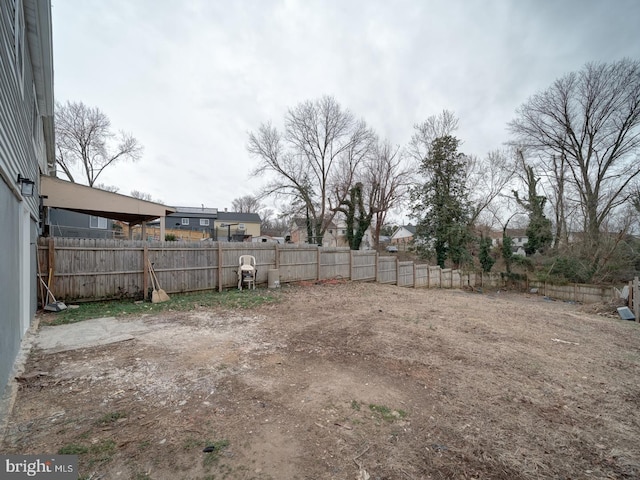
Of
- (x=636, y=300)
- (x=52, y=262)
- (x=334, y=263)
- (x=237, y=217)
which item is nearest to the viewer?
(x=52, y=262)

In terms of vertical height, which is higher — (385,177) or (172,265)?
(385,177)

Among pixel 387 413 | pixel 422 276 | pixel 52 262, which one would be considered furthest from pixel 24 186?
pixel 422 276

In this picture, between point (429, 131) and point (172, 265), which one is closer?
point (172, 265)

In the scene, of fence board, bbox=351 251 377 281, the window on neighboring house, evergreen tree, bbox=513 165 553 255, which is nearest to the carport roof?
fence board, bbox=351 251 377 281

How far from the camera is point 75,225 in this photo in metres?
15.9

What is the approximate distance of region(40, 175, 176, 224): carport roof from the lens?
8.30m

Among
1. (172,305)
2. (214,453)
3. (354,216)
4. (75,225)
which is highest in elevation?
(354,216)

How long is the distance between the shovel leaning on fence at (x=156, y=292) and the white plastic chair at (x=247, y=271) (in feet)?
7.46

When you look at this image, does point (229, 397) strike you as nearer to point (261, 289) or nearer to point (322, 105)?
point (261, 289)

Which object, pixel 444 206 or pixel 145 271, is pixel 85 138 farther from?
pixel 444 206

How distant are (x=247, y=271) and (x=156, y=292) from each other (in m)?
2.74

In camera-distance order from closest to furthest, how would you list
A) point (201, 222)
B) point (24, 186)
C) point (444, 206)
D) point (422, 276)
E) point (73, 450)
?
1. point (73, 450)
2. point (24, 186)
3. point (422, 276)
4. point (444, 206)
5. point (201, 222)

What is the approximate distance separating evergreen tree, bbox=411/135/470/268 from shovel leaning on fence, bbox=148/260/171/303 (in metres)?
17.8

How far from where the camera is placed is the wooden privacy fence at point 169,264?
6414mm
